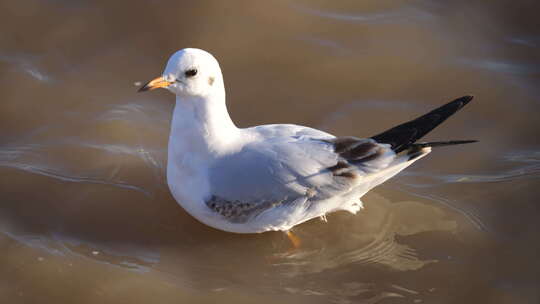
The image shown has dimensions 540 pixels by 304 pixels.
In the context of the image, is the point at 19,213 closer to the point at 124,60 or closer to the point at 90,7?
the point at 124,60

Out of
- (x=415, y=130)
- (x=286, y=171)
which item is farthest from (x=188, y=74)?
(x=415, y=130)

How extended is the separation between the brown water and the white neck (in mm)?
593

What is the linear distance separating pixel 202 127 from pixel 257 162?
417 millimetres

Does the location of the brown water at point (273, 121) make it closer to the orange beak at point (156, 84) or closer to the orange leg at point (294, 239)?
the orange leg at point (294, 239)

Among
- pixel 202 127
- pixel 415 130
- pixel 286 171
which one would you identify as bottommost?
pixel 286 171

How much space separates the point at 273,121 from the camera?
5.57 m

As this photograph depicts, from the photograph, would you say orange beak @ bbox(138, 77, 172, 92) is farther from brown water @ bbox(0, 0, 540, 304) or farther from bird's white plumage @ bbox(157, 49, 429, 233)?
brown water @ bbox(0, 0, 540, 304)

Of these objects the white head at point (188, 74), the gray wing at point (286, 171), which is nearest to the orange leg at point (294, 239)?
the gray wing at point (286, 171)

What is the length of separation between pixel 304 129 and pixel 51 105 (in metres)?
2.15

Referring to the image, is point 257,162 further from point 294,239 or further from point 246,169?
point 294,239

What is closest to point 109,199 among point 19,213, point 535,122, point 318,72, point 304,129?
point 19,213

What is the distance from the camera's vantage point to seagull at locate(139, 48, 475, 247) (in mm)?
4309

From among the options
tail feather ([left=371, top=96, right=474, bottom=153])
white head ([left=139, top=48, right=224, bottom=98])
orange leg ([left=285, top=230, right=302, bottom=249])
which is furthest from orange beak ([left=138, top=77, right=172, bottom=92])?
tail feather ([left=371, top=96, right=474, bottom=153])

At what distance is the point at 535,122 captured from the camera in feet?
18.2
